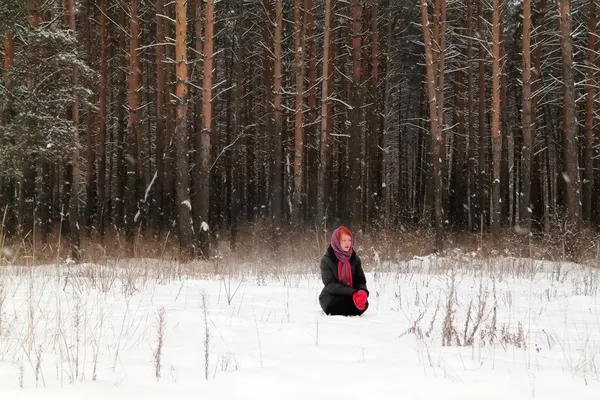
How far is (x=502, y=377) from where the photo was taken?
311 cm

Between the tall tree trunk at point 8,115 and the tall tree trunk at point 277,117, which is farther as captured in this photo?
the tall tree trunk at point 277,117

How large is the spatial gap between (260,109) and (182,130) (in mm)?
15301

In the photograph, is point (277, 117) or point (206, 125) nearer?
point (206, 125)

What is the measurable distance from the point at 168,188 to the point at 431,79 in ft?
32.2

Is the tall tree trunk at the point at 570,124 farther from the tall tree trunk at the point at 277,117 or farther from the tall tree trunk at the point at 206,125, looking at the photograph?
the tall tree trunk at the point at 206,125

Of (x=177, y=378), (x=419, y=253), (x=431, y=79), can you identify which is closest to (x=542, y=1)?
(x=431, y=79)

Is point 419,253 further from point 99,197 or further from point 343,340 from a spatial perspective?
point 99,197

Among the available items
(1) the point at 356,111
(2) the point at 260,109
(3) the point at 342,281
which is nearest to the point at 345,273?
(3) the point at 342,281

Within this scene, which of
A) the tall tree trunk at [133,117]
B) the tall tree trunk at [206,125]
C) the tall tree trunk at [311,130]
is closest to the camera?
the tall tree trunk at [206,125]

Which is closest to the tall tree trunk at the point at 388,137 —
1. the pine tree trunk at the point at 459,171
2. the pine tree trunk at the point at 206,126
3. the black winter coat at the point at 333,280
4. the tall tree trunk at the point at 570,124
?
the pine tree trunk at the point at 459,171

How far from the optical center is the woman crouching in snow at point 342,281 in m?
5.23

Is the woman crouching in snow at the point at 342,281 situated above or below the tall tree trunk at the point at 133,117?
below

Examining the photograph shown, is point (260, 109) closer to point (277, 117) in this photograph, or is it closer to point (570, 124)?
point (277, 117)

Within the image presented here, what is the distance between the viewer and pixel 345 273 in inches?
213
